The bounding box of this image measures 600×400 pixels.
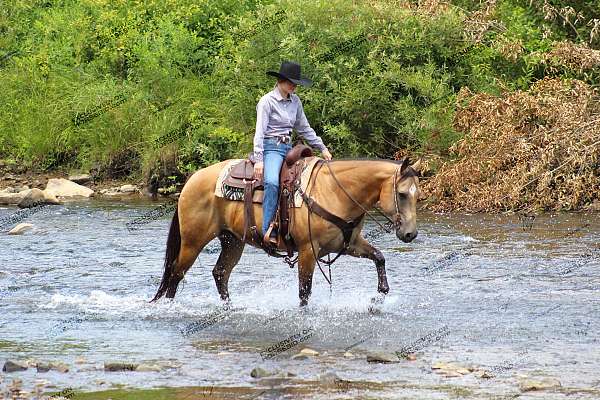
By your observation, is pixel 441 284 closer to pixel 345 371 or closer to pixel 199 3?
pixel 345 371

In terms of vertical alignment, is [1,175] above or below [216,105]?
below

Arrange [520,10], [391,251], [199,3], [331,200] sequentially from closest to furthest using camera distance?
[331,200], [391,251], [520,10], [199,3]

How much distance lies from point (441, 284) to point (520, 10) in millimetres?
12047

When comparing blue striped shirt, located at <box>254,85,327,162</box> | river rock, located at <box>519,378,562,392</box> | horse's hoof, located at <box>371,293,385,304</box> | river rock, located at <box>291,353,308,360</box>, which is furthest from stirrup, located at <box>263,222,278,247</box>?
river rock, located at <box>519,378,562,392</box>

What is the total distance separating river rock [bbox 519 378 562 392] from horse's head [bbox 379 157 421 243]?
118 inches

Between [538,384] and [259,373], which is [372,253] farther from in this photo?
[538,384]

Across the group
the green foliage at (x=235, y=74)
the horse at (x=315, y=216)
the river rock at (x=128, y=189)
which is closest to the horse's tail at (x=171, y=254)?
the horse at (x=315, y=216)

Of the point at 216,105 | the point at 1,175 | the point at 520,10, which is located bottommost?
the point at 1,175

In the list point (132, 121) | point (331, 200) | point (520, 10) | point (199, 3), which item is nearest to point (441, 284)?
point (331, 200)

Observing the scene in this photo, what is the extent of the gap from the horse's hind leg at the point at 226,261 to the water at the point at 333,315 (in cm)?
32

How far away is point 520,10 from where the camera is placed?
24.8 metres

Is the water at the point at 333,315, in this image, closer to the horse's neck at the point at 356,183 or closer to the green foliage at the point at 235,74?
the horse's neck at the point at 356,183

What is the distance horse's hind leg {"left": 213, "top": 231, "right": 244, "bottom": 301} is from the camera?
13180 mm

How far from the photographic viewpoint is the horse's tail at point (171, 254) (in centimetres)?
1326
